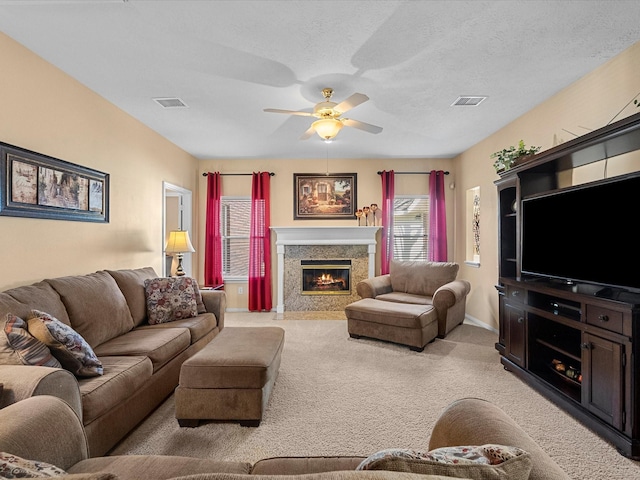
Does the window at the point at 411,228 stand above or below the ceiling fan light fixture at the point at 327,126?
below

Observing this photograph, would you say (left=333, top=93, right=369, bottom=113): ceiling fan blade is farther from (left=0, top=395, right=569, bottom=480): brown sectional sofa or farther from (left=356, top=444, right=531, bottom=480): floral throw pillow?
(left=356, top=444, right=531, bottom=480): floral throw pillow

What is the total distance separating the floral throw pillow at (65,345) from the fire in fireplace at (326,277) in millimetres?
4000

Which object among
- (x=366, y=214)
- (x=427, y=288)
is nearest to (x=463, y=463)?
(x=427, y=288)

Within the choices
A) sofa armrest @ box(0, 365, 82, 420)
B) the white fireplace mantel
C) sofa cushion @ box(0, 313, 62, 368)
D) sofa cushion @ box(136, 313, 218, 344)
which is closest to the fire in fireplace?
the white fireplace mantel

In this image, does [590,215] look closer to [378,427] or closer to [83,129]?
[378,427]

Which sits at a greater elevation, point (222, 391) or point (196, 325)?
point (196, 325)

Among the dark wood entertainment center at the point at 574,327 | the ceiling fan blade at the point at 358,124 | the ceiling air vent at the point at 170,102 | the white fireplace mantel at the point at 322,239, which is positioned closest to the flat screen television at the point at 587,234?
the dark wood entertainment center at the point at 574,327

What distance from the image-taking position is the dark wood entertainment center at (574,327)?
198cm

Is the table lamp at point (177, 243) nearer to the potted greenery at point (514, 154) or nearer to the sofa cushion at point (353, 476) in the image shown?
the potted greenery at point (514, 154)

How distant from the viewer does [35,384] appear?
1.45 metres

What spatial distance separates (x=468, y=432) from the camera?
104cm

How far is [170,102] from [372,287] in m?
3.39

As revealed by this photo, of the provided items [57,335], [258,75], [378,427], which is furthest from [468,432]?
[258,75]

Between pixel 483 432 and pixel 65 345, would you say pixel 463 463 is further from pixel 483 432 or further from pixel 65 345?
pixel 65 345
